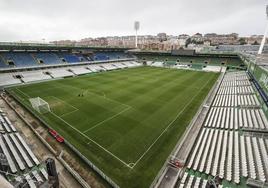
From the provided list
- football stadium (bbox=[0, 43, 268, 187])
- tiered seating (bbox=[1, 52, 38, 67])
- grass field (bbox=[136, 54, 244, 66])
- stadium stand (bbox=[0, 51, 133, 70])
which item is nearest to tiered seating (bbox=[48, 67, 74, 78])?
stadium stand (bbox=[0, 51, 133, 70])

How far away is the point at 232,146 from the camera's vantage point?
13344mm

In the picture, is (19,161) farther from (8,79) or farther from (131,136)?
(8,79)

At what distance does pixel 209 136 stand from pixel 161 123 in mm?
5393

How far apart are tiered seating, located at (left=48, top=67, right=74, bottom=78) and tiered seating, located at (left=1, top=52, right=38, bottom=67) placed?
4960mm

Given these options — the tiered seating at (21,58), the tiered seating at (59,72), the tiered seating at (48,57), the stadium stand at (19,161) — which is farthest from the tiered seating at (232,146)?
the tiered seating at (48,57)

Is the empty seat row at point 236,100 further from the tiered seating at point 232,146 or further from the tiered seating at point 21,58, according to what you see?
the tiered seating at point 21,58

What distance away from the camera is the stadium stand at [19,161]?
9614 millimetres

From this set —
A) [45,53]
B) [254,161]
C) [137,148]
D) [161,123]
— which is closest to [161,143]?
[137,148]

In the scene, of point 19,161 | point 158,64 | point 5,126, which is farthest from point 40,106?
point 158,64

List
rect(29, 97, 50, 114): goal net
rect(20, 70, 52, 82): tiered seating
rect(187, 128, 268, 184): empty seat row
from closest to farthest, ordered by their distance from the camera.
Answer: rect(187, 128, 268, 184): empty seat row
rect(29, 97, 50, 114): goal net
rect(20, 70, 52, 82): tiered seating

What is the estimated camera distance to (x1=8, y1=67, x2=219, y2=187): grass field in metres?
12.8

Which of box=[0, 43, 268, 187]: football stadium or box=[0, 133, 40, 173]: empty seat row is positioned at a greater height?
box=[0, 133, 40, 173]: empty seat row

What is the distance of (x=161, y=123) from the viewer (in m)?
18.5

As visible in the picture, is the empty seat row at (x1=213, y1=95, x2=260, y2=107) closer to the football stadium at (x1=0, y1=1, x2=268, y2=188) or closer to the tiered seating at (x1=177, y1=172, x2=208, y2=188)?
the football stadium at (x1=0, y1=1, x2=268, y2=188)
